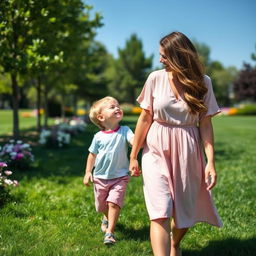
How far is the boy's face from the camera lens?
3.99 m

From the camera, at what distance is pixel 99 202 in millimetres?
4090

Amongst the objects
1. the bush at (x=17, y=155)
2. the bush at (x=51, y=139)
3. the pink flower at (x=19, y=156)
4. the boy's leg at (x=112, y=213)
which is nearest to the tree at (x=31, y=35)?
the bush at (x=51, y=139)

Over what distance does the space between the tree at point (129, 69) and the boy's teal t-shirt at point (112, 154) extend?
67402mm

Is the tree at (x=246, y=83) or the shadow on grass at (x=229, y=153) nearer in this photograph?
the shadow on grass at (x=229, y=153)

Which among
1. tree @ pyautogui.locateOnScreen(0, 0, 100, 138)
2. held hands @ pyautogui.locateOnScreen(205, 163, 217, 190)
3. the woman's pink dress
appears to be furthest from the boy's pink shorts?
tree @ pyautogui.locateOnScreen(0, 0, 100, 138)

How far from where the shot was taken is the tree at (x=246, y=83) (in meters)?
49.4

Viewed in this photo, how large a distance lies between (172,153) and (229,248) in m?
1.34

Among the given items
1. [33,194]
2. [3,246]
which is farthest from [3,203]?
[3,246]

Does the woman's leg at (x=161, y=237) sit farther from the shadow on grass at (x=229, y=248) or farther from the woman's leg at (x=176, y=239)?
the shadow on grass at (x=229, y=248)

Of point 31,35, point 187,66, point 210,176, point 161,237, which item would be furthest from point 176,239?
point 31,35

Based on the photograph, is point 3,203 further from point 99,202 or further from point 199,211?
point 199,211

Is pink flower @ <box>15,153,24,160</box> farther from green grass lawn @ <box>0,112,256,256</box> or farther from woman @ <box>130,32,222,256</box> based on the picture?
woman @ <box>130,32,222,256</box>

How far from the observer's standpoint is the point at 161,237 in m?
3.05

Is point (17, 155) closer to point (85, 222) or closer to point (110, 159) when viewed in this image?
point (85, 222)
